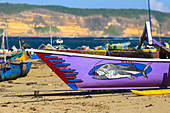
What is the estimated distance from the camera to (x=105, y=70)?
40.9ft

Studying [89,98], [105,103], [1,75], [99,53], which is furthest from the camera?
[1,75]

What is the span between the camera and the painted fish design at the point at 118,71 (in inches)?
489

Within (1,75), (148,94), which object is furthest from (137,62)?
(1,75)

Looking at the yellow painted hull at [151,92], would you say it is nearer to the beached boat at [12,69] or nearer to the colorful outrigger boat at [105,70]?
the colorful outrigger boat at [105,70]

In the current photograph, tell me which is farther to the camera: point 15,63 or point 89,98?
point 15,63

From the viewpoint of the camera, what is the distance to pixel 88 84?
41.4 ft

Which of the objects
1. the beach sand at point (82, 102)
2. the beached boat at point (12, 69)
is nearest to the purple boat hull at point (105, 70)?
the beach sand at point (82, 102)

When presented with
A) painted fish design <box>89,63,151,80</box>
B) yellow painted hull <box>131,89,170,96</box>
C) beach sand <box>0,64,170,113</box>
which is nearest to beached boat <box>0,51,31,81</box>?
beach sand <box>0,64,170,113</box>

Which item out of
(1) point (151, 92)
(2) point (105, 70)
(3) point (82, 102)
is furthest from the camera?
(1) point (151, 92)

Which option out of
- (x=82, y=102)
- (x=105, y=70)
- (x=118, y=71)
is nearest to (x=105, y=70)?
(x=105, y=70)

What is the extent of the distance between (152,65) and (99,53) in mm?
2124

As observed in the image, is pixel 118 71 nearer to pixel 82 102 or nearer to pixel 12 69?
pixel 82 102

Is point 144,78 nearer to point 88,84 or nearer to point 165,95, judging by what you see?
point 165,95

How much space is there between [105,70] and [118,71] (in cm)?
48
